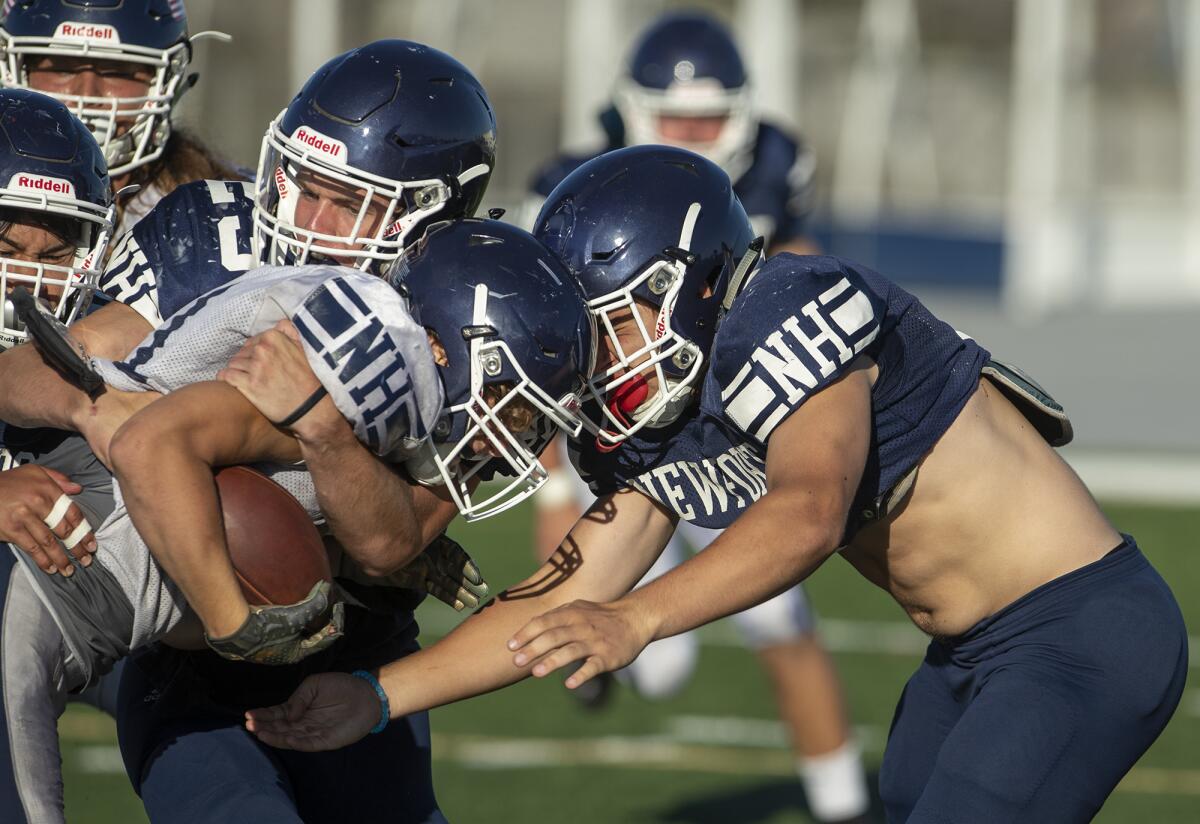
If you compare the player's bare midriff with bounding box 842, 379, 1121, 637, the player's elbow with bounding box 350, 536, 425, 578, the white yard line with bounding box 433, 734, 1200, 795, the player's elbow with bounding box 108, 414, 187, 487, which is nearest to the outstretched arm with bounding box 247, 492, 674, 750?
the player's elbow with bounding box 350, 536, 425, 578

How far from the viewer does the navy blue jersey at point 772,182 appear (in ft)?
17.8

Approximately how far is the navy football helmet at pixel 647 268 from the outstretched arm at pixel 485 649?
0.83ft

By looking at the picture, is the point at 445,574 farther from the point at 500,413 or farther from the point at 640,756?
the point at 640,756

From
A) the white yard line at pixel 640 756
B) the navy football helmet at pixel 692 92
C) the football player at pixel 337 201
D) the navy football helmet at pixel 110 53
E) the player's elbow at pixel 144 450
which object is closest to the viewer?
the player's elbow at pixel 144 450

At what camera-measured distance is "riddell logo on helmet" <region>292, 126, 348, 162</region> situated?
2.87m

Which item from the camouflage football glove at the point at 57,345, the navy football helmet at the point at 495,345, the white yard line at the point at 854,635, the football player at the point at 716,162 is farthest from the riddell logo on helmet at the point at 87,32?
the white yard line at the point at 854,635

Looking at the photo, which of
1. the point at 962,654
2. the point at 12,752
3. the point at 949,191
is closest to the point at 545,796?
the point at 962,654

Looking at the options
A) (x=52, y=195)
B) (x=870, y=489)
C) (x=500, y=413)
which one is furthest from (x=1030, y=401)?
(x=52, y=195)

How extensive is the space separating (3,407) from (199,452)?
45 centimetres

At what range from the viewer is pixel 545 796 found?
15.9ft

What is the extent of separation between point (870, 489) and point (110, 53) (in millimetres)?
1813

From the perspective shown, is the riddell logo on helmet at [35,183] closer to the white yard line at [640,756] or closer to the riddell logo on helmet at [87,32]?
the riddell logo on helmet at [87,32]

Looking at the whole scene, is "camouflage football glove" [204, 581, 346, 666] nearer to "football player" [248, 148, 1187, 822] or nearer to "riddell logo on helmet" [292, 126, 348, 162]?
"football player" [248, 148, 1187, 822]

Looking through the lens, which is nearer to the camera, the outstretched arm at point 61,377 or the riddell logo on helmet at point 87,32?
the outstretched arm at point 61,377
